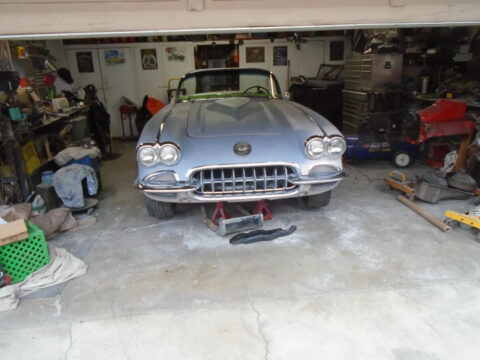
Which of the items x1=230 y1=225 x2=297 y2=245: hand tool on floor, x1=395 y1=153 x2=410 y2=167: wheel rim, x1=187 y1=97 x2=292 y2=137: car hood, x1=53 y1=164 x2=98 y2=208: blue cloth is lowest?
x1=230 y1=225 x2=297 y2=245: hand tool on floor

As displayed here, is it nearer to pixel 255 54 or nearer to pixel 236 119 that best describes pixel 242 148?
pixel 236 119

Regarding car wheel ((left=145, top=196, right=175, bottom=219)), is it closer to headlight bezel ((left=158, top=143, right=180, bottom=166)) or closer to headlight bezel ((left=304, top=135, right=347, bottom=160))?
headlight bezel ((left=158, top=143, right=180, bottom=166))

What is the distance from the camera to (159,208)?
3.48 meters

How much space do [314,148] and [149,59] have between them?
6.08m

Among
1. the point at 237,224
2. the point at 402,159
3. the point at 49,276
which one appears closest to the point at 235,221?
the point at 237,224

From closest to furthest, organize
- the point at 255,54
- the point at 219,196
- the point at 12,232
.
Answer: the point at 12,232 → the point at 219,196 → the point at 255,54

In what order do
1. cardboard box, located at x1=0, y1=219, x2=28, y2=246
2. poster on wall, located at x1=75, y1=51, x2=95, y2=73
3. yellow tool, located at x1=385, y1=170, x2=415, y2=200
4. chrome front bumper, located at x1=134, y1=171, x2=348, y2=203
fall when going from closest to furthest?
cardboard box, located at x1=0, y1=219, x2=28, y2=246 < chrome front bumper, located at x1=134, y1=171, x2=348, y2=203 < yellow tool, located at x1=385, y1=170, x2=415, y2=200 < poster on wall, located at x1=75, y1=51, x2=95, y2=73

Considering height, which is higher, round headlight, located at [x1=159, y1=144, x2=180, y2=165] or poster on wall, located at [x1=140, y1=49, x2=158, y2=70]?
poster on wall, located at [x1=140, y1=49, x2=158, y2=70]

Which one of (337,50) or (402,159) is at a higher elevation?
(337,50)

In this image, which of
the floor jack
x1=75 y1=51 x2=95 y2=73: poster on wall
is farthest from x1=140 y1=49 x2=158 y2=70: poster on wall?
the floor jack

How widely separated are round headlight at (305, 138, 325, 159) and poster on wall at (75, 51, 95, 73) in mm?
6575

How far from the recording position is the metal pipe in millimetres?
3170

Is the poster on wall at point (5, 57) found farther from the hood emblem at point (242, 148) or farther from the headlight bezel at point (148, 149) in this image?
the hood emblem at point (242, 148)

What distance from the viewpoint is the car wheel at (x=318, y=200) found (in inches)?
140
